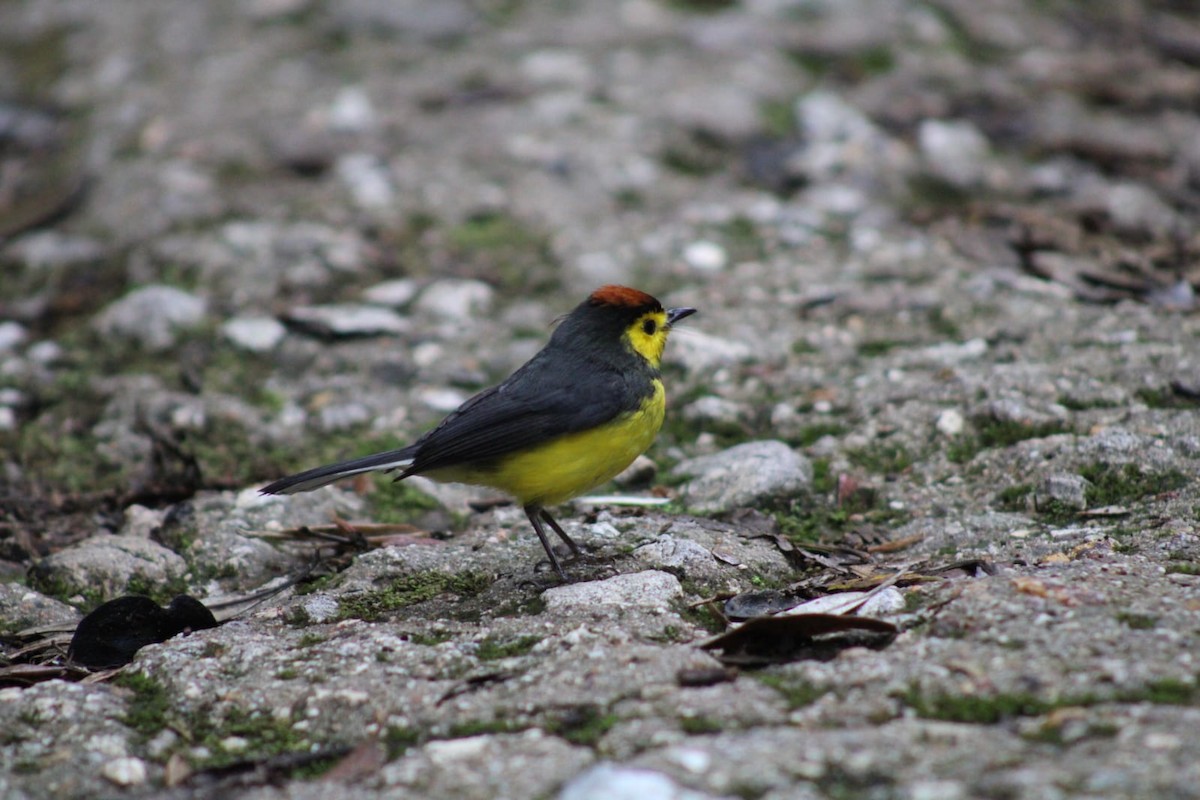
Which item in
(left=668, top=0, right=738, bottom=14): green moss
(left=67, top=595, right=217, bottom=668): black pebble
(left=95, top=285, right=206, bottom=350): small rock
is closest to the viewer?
(left=67, top=595, right=217, bottom=668): black pebble

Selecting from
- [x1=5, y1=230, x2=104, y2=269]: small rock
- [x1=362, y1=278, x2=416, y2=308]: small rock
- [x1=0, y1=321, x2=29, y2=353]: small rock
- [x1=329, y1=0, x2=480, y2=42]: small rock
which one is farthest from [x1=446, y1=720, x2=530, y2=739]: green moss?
[x1=329, y1=0, x2=480, y2=42]: small rock

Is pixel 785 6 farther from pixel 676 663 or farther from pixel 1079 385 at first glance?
pixel 676 663

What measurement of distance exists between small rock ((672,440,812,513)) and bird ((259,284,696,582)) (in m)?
0.35

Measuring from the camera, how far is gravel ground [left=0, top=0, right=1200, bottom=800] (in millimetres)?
2789

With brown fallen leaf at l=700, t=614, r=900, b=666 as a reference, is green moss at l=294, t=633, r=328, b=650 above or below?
below

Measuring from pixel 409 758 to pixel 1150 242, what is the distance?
5.37m

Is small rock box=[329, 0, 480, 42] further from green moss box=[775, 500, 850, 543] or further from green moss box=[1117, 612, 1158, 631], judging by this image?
green moss box=[1117, 612, 1158, 631]

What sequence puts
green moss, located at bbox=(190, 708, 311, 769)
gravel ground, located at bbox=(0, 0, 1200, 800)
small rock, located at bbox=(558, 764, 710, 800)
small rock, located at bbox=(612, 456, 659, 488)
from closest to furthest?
small rock, located at bbox=(558, 764, 710, 800) < gravel ground, located at bbox=(0, 0, 1200, 800) < green moss, located at bbox=(190, 708, 311, 769) < small rock, located at bbox=(612, 456, 659, 488)

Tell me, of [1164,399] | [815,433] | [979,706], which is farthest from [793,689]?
[1164,399]

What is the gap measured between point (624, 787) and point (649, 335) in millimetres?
2709

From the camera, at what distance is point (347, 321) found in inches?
240

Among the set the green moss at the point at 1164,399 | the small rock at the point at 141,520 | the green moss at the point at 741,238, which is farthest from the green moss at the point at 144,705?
the green moss at the point at 741,238

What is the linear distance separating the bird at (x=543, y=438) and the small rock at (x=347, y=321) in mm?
1724

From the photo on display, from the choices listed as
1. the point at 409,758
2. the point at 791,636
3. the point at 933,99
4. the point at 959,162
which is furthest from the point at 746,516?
the point at 933,99
